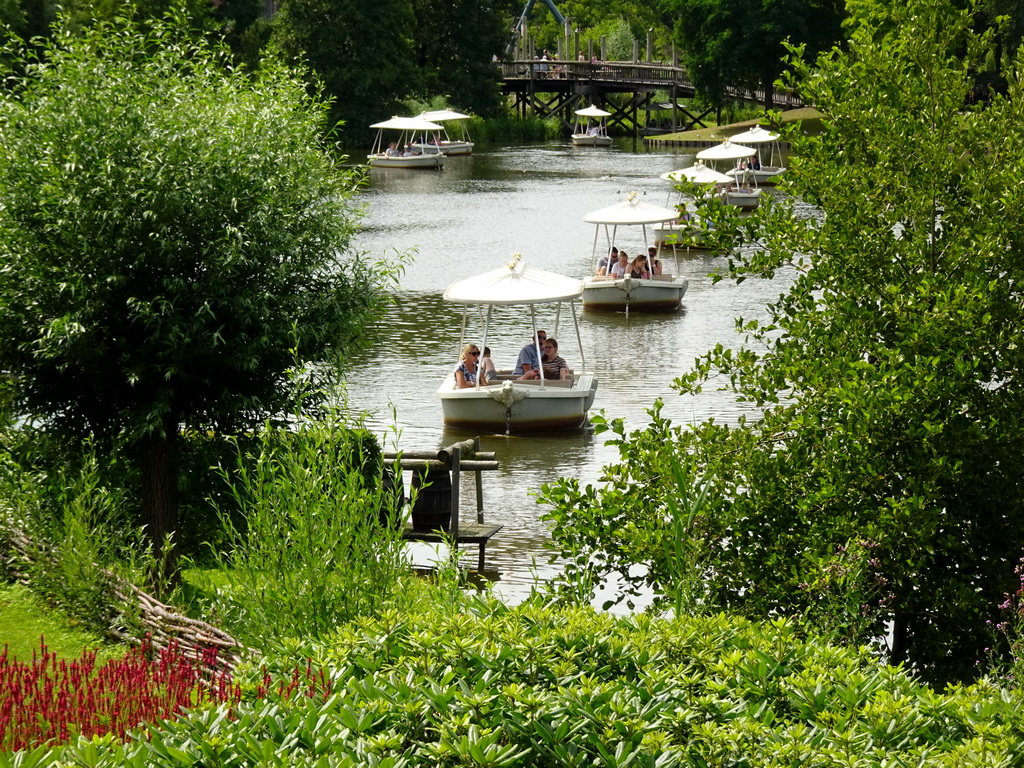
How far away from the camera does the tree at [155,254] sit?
1021 cm

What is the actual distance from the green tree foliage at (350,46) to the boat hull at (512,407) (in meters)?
52.3

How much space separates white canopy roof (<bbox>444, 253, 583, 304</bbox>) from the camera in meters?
17.6

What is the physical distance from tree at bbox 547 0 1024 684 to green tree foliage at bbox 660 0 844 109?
66.7 meters

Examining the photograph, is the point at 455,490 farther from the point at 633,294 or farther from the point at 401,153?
the point at 401,153

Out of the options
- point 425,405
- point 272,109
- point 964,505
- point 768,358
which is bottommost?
point 425,405

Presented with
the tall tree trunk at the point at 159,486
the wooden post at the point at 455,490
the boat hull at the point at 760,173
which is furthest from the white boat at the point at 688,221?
the tall tree trunk at the point at 159,486

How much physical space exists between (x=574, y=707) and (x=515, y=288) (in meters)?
13.8

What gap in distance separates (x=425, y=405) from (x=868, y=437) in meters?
12.6

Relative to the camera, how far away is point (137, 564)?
10.1m

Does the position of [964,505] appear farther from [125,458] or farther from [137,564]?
[125,458]

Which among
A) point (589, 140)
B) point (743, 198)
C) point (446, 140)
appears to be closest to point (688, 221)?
point (743, 198)

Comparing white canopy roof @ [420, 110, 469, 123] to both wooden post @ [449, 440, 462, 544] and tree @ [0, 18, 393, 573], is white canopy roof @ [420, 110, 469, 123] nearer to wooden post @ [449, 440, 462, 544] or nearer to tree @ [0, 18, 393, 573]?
wooden post @ [449, 440, 462, 544]

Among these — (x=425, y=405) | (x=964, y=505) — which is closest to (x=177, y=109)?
(x=964, y=505)

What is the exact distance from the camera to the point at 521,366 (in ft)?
62.6
